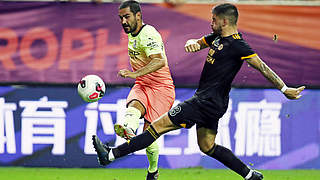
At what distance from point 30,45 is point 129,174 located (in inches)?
107

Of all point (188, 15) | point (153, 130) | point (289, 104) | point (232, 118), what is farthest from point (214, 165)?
point (153, 130)

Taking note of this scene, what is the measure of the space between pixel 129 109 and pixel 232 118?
307cm

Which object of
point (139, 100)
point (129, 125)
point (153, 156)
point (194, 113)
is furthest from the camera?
point (153, 156)

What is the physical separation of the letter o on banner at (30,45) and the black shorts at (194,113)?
394cm

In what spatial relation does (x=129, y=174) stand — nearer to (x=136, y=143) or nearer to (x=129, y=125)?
(x=129, y=125)

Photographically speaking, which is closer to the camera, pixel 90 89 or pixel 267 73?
pixel 267 73

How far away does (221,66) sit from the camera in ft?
22.9

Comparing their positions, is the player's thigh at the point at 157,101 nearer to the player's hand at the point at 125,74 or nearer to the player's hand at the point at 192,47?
the player's hand at the point at 125,74

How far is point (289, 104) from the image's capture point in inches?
411

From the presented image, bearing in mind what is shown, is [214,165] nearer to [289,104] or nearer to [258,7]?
[289,104]

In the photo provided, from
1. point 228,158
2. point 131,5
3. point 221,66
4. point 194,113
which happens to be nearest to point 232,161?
point 228,158

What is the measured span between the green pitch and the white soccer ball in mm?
1924

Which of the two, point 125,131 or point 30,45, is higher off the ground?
point 30,45

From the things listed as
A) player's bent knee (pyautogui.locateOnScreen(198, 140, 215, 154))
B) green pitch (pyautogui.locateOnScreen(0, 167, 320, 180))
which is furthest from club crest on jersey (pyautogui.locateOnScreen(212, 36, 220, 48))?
green pitch (pyautogui.locateOnScreen(0, 167, 320, 180))
